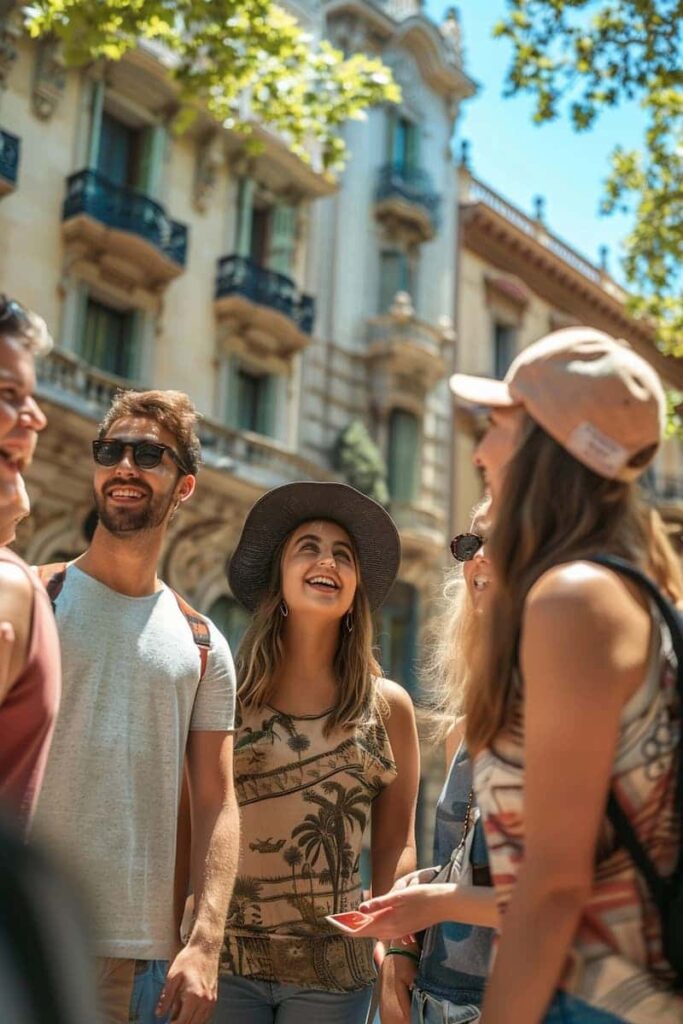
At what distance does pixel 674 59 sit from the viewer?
8.06m

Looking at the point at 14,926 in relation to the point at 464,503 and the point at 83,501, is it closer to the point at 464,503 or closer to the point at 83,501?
the point at 83,501

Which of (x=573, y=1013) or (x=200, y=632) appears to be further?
(x=200, y=632)

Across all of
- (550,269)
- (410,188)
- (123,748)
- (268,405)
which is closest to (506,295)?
(550,269)

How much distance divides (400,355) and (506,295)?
15.8 ft

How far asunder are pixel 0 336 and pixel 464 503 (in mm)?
19805

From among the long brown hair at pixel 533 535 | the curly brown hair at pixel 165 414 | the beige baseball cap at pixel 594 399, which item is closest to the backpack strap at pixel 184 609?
the curly brown hair at pixel 165 414

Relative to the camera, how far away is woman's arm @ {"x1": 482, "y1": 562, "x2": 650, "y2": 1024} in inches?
62.6

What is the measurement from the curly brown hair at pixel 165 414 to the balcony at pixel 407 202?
18134 millimetres

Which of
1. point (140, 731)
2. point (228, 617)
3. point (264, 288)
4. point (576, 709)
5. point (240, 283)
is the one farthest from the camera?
point (264, 288)

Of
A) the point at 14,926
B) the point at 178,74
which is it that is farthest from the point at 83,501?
the point at 14,926

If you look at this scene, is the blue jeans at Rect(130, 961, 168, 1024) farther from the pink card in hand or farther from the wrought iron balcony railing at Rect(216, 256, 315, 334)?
the wrought iron balcony railing at Rect(216, 256, 315, 334)

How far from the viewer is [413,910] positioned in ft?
6.74

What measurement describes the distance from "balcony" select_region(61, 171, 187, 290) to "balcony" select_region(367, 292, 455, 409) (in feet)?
15.5

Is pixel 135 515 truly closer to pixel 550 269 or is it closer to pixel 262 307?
pixel 262 307
